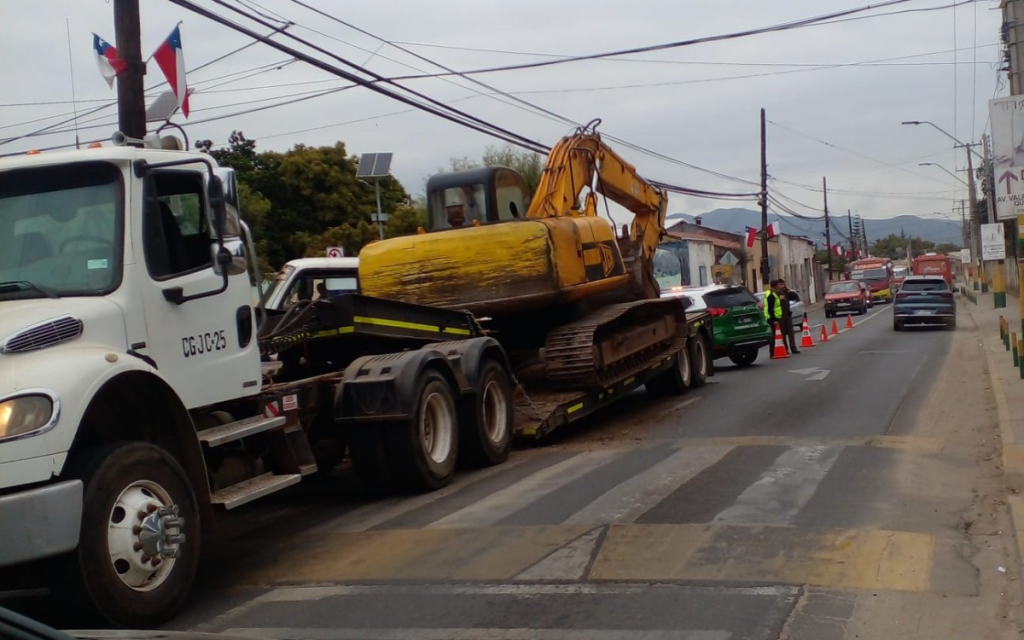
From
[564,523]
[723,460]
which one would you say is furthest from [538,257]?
[564,523]

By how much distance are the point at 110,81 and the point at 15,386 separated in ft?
30.7

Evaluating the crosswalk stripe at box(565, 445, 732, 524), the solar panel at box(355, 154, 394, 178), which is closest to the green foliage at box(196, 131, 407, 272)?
the solar panel at box(355, 154, 394, 178)

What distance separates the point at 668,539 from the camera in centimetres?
784

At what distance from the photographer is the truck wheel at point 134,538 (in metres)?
5.97

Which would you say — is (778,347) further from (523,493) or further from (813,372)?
(523,493)

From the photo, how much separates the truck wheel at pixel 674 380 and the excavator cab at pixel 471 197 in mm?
4457

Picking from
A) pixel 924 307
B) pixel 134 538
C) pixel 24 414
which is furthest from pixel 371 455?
pixel 924 307

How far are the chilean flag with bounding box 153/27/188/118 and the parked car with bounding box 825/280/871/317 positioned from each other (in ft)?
135

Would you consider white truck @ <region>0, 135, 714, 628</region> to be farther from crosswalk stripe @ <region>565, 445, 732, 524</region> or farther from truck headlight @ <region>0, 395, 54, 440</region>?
crosswalk stripe @ <region>565, 445, 732, 524</region>

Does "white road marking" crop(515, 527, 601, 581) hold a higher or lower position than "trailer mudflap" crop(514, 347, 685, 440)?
lower

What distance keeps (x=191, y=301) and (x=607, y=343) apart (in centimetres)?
753

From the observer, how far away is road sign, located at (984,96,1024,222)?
1458 centimetres

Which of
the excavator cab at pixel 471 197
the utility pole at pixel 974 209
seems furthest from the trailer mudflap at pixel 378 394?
the utility pole at pixel 974 209

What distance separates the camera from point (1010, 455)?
34.9 ft
